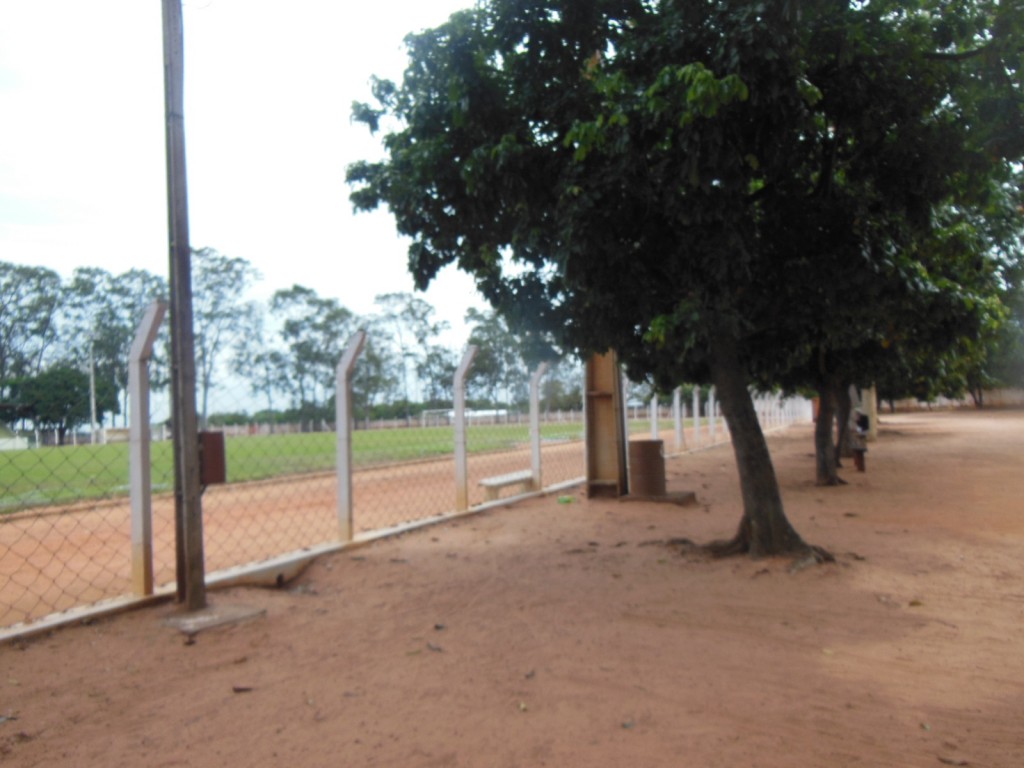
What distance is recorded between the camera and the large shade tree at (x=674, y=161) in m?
5.32

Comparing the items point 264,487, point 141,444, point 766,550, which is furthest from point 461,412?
point 264,487

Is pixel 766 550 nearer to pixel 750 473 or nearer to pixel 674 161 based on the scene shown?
pixel 750 473

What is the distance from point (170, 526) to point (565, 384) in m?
5.67

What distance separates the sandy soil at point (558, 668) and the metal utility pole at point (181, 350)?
34 cm

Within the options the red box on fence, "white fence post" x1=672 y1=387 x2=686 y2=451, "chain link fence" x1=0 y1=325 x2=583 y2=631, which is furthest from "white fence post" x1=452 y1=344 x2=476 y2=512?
"white fence post" x1=672 y1=387 x2=686 y2=451

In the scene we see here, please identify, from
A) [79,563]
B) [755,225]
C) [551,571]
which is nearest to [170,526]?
[79,563]

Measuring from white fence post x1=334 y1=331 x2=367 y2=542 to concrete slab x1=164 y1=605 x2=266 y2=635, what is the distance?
2058 millimetres

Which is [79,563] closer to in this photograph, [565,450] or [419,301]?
[565,450]

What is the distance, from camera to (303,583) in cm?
622

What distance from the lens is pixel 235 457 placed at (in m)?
6.96

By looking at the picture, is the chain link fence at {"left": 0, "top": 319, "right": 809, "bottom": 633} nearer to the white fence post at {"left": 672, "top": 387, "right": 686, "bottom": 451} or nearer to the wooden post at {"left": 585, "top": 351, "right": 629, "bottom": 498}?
the wooden post at {"left": 585, "top": 351, "right": 629, "bottom": 498}

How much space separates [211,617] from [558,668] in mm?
2157

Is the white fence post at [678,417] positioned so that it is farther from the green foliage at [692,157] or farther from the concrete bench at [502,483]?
the green foliage at [692,157]

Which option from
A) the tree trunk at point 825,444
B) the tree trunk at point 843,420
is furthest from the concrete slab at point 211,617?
the tree trunk at point 843,420
